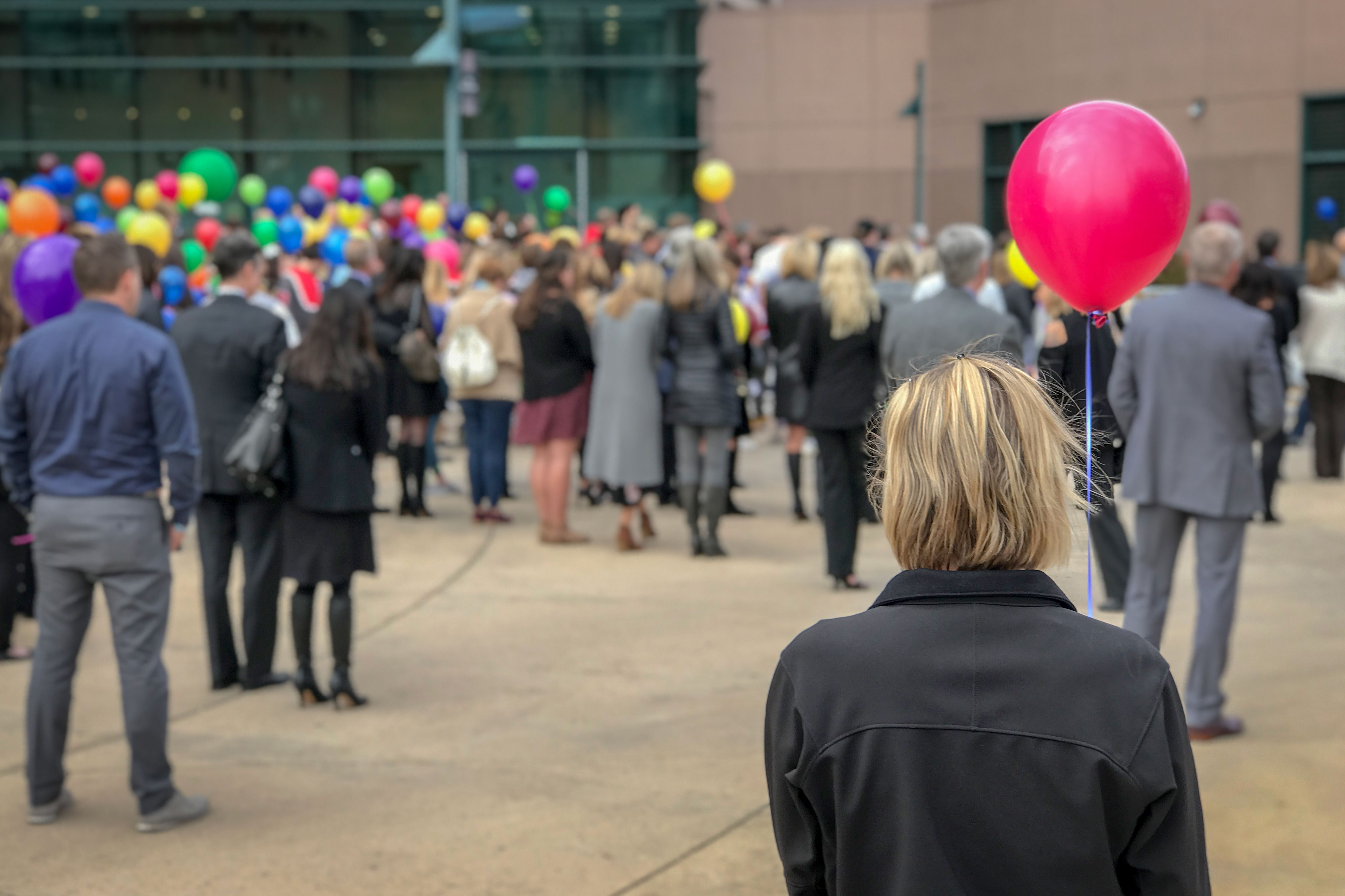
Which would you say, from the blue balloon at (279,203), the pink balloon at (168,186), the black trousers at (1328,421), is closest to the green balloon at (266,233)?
the pink balloon at (168,186)

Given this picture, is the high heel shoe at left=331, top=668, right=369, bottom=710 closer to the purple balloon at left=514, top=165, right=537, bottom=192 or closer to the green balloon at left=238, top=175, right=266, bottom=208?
the green balloon at left=238, top=175, right=266, bottom=208

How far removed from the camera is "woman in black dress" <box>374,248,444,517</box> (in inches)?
385

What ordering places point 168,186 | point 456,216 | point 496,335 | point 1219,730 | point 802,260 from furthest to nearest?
point 456,216, point 168,186, point 496,335, point 802,260, point 1219,730

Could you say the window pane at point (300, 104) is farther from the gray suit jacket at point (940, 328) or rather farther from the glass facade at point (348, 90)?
the gray suit jacket at point (940, 328)

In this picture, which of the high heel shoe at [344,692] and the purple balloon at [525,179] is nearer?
the high heel shoe at [344,692]

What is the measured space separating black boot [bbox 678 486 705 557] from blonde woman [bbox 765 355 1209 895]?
7.21 m

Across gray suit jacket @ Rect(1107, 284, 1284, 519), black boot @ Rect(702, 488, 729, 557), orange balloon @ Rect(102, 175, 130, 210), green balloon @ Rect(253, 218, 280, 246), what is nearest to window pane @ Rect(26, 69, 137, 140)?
orange balloon @ Rect(102, 175, 130, 210)

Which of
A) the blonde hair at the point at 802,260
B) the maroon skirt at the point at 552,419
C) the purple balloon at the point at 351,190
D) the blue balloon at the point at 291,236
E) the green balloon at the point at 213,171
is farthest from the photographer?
the purple balloon at the point at 351,190

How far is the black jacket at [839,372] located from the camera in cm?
797

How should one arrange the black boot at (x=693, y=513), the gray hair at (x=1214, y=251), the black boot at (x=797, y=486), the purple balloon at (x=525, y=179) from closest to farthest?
the gray hair at (x=1214, y=251) → the black boot at (x=693, y=513) → the black boot at (x=797, y=486) → the purple balloon at (x=525, y=179)

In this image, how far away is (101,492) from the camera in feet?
15.2

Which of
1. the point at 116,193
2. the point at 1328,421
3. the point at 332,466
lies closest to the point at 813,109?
the point at 116,193

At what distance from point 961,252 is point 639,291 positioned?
3.01 m

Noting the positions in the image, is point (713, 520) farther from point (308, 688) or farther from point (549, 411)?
point (308, 688)
